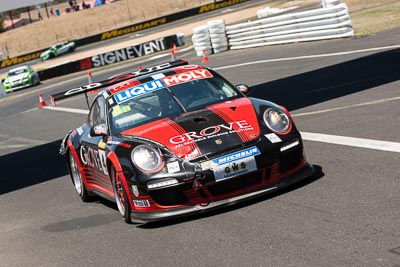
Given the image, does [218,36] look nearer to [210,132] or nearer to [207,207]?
[210,132]

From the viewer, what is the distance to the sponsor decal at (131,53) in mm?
44969

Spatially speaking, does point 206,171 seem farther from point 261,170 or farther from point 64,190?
point 64,190

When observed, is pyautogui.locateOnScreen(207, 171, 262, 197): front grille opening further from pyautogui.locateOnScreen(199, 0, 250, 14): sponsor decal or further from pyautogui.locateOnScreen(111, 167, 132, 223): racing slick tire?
pyautogui.locateOnScreen(199, 0, 250, 14): sponsor decal

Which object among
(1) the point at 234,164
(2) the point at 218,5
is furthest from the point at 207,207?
(2) the point at 218,5

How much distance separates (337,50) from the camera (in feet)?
72.6

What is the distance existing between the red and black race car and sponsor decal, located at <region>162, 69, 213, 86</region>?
2cm

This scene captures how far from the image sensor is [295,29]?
2769 cm

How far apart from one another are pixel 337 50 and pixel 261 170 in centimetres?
1485

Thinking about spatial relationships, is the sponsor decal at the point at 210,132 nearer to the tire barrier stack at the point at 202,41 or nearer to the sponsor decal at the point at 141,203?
the sponsor decal at the point at 141,203

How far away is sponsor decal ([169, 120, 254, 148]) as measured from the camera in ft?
26.2

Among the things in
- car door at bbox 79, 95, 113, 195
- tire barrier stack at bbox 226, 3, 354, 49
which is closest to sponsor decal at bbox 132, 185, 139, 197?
car door at bbox 79, 95, 113, 195

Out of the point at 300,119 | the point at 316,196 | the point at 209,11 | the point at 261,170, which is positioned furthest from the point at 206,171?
the point at 209,11

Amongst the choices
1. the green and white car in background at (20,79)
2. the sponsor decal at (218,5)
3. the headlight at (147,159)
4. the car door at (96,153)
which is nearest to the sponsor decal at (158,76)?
the car door at (96,153)

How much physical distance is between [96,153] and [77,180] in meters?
1.45
